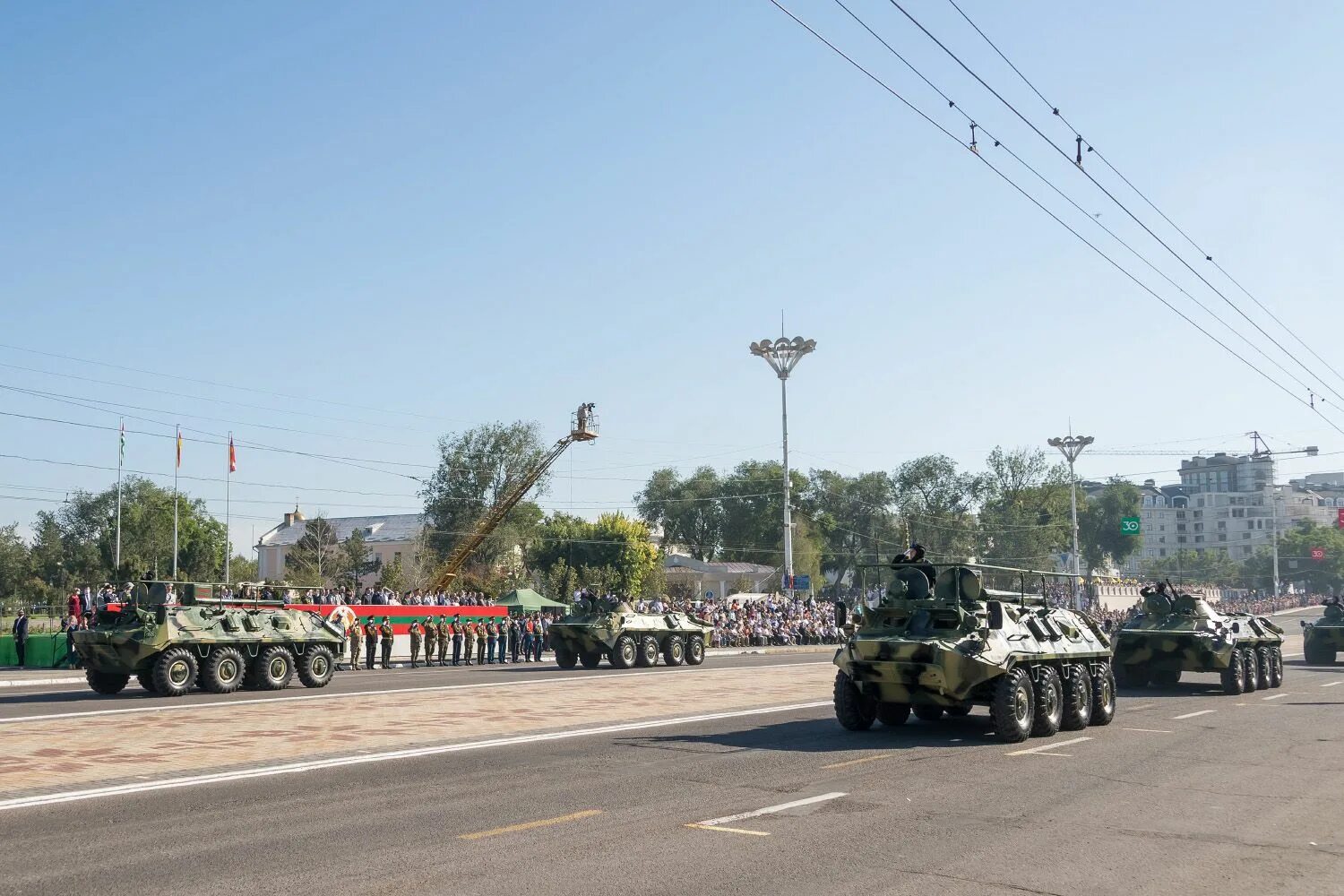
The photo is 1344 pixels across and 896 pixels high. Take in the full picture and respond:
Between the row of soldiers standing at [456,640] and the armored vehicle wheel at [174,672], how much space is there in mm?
9972

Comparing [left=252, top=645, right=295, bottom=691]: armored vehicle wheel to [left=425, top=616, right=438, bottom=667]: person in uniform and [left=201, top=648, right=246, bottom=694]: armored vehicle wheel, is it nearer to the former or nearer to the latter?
[left=201, top=648, right=246, bottom=694]: armored vehicle wheel

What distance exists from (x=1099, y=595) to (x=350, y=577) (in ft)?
158

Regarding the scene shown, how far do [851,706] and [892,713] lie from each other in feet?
3.79

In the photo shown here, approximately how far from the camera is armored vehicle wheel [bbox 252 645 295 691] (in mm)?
25688

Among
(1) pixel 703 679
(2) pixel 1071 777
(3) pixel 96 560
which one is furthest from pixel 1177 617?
(3) pixel 96 560

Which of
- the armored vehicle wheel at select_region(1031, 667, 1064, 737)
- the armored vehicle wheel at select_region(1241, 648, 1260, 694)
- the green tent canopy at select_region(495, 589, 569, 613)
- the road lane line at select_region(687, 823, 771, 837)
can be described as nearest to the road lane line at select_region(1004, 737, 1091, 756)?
the armored vehicle wheel at select_region(1031, 667, 1064, 737)

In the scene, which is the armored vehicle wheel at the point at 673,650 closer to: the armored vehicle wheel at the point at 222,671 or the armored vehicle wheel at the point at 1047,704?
the armored vehicle wheel at the point at 222,671

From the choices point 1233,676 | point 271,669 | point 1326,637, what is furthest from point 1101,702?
point 1326,637

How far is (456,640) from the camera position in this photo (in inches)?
1483

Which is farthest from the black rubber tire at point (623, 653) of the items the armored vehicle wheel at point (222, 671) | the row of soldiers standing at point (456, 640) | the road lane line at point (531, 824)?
the road lane line at point (531, 824)

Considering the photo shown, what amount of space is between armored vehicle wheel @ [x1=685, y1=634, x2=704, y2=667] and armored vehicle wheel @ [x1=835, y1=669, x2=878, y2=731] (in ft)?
65.7

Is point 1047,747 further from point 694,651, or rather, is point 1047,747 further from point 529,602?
point 529,602

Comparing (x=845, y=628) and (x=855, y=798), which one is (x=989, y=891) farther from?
(x=845, y=628)

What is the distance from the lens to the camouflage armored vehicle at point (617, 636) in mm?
34656
